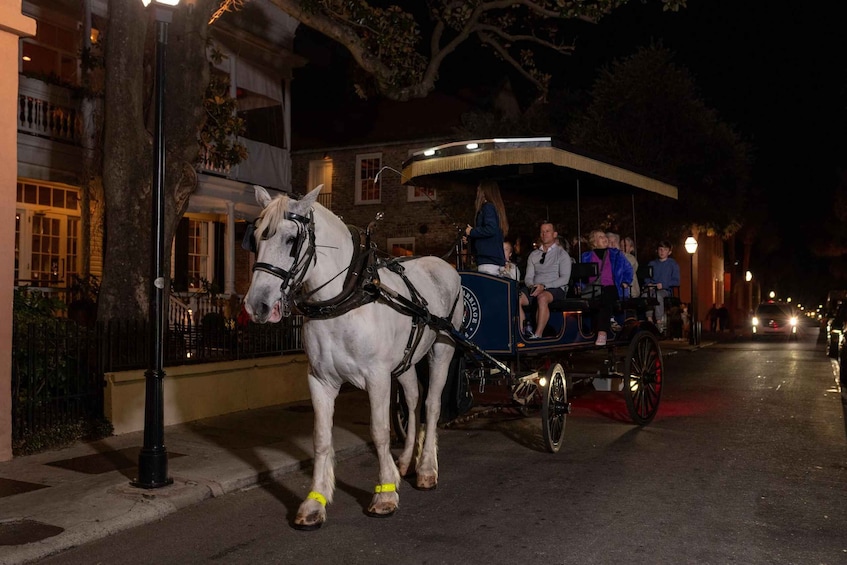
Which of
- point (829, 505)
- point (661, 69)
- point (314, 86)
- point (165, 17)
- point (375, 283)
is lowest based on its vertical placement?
point (829, 505)

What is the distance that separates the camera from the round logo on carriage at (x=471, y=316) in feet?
27.8

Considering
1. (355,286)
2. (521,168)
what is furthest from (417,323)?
(521,168)

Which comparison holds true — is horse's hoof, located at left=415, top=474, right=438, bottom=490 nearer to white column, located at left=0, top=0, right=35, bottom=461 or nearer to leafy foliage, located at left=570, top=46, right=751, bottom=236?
white column, located at left=0, top=0, right=35, bottom=461

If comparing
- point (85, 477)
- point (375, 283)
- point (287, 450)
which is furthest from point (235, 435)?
point (375, 283)

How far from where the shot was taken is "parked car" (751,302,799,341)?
36656 mm

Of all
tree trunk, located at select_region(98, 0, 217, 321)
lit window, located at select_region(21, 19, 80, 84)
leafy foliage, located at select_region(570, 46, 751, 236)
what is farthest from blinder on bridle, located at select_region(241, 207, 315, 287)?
leafy foliage, located at select_region(570, 46, 751, 236)

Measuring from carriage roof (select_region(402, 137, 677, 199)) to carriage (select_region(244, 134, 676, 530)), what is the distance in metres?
0.02

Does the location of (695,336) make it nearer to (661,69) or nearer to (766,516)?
(661,69)

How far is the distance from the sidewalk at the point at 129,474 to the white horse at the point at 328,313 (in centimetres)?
158

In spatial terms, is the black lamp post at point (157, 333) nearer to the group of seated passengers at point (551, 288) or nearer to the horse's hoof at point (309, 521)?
the horse's hoof at point (309, 521)

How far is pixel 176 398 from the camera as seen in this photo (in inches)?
410

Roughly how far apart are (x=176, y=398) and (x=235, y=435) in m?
1.30

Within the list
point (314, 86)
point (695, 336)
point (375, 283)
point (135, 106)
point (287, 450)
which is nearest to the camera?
point (375, 283)

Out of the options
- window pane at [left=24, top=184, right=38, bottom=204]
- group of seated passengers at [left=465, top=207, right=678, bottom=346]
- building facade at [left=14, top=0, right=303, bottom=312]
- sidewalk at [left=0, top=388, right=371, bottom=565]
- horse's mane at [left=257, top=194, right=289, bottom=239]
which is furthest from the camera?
window pane at [left=24, top=184, right=38, bottom=204]
